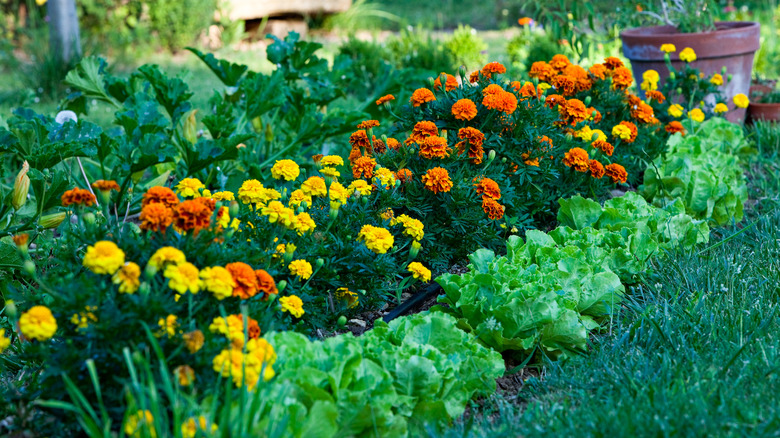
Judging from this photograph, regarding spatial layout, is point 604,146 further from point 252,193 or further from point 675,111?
point 252,193

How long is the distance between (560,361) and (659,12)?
3.95 meters

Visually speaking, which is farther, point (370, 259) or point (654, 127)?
point (654, 127)

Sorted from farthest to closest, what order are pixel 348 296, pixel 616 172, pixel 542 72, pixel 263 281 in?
pixel 542 72 < pixel 616 172 < pixel 348 296 < pixel 263 281

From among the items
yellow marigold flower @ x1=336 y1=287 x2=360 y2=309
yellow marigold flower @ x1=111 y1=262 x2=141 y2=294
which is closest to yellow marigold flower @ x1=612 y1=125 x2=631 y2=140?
yellow marigold flower @ x1=336 y1=287 x2=360 y2=309

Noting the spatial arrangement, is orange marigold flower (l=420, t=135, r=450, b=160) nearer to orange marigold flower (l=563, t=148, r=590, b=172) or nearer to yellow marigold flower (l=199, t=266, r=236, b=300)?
orange marigold flower (l=563, t=148, r=590, b=172)

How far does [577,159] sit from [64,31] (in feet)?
16.0

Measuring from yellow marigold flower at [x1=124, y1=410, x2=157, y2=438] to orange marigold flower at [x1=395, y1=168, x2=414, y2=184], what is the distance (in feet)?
4.87

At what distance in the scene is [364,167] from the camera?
2.75 m

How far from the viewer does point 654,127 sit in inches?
154

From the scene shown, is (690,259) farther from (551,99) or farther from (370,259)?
(370,259)

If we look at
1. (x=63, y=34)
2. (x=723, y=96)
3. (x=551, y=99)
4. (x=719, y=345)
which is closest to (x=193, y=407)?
(x=719, y=345)

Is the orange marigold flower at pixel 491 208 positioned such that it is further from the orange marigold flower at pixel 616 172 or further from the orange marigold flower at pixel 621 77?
the orange marigold flower at pixel 621 77

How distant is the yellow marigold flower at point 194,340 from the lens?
1.71 m


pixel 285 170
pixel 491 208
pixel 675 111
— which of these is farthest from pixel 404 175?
pixel 675 111
